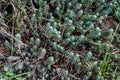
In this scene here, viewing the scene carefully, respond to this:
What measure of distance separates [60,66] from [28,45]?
0.32 meters

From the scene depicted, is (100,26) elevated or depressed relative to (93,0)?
depressed

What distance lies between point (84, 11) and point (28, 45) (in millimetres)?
659

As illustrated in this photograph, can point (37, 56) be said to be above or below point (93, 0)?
below

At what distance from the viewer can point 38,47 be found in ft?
8.55

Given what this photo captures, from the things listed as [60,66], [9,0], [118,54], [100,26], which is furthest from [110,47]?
[9,0]

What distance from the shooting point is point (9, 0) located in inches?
109

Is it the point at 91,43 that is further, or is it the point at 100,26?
the point at 100,26

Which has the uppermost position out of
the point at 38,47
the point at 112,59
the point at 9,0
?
the point at 9,0

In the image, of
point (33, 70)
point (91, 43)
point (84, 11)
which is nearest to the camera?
point (33, 70)

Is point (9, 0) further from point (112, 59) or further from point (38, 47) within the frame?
point (112, 59)

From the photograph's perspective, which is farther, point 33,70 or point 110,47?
point 110,47

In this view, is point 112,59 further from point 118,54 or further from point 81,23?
point 81,23

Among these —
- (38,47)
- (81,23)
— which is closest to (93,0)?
(81,23)

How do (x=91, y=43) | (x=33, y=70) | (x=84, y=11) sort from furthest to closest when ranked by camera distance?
(x=84, y=11) → (x=91, y=43) → (x=33, y=70)
